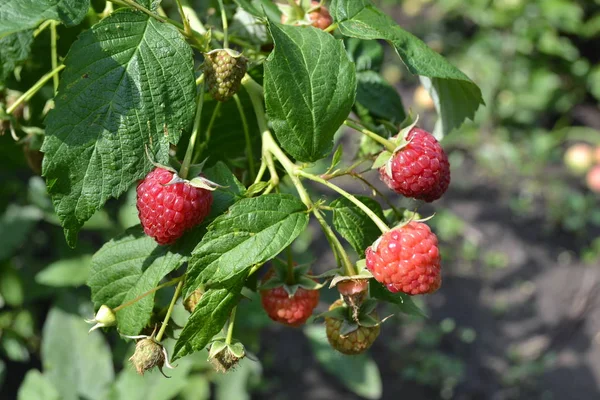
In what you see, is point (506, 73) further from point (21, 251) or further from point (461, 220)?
point (21, 251)

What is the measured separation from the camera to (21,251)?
2.33 metres

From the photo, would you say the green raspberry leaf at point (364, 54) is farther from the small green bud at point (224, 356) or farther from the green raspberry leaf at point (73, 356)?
the green raspberry leaf at point (73, 356)

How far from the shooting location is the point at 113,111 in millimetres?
840

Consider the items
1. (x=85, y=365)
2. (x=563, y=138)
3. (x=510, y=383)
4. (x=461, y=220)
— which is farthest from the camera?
(x=563, y=138)

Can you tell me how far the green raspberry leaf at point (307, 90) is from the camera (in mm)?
850

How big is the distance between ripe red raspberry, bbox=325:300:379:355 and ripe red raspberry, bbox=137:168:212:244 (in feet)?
0.91

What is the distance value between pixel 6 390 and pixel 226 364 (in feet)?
6.30

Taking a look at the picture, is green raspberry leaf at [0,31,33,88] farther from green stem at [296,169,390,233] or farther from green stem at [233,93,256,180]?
green stem at [296,169,390,233]

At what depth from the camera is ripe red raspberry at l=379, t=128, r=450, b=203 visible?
2.95 feet

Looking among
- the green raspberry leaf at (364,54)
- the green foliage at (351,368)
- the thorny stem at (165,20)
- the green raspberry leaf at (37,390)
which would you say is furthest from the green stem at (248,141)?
the green foliage at (351,368)

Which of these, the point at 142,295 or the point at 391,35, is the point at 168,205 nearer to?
→ the point at 142,295

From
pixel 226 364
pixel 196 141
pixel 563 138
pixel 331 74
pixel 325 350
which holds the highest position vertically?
pixel 331 74

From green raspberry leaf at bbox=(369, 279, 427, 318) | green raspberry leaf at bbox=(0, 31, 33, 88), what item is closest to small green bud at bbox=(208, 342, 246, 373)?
green raspberry leaf at bbox=(369, 279, 427, 318)

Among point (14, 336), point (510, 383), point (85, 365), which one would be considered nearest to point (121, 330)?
point (85, 365)
